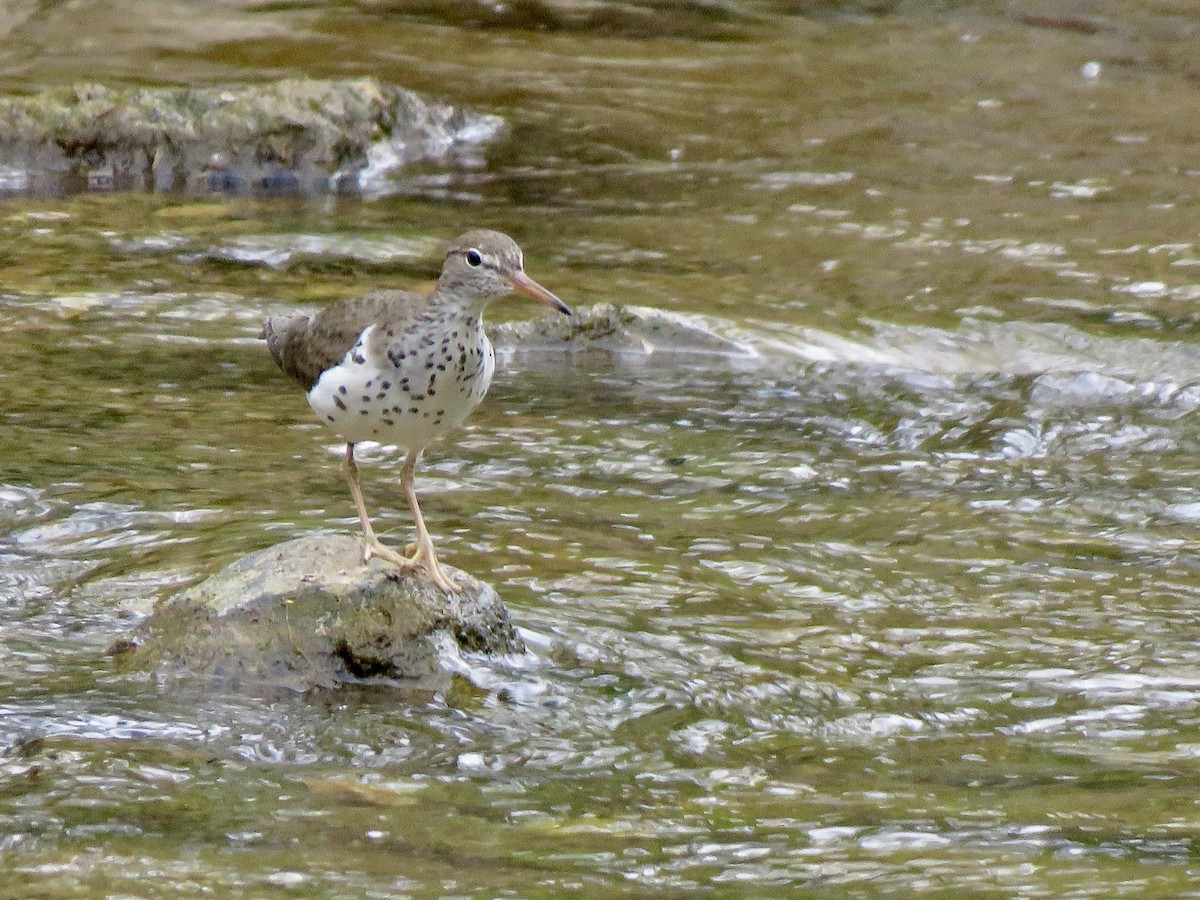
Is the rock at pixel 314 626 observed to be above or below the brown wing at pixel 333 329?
below

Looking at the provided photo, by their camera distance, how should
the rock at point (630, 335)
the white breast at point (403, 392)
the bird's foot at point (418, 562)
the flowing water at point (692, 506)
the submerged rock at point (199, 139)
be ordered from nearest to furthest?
the flowing water at point (692, 506), the white breast at point (403, 392), the bird's foot at point (418, 562), the rock at point (630, 335), the submerged rock at point (199, 139)

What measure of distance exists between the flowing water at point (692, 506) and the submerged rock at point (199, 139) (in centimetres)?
62

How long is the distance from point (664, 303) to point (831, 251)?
159 cm

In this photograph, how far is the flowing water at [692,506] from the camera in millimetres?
4984

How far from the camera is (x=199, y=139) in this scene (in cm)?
1411

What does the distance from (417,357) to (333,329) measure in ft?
1.91

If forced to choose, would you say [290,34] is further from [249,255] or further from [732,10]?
[249,255]

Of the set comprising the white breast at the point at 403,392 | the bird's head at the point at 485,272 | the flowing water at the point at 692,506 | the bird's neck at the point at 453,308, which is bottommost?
the flowing water at the point at 692,506

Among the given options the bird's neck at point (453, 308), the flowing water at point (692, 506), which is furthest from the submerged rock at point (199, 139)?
the bird's neck at point (453, 308)

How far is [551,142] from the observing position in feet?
49.4

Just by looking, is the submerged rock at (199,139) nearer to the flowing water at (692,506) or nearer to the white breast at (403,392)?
the flowing water at (692,506)

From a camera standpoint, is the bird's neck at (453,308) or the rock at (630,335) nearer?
the bird's neck at (453,308)

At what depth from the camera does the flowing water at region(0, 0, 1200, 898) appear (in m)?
4.98

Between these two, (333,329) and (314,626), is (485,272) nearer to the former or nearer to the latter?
(333,329)
